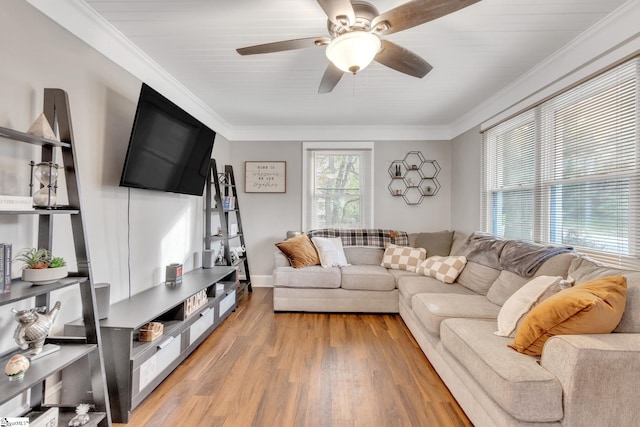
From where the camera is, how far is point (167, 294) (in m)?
2.47

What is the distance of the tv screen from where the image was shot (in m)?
2.17

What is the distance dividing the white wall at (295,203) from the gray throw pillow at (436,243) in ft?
1.82

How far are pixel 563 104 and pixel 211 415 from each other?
11.2 feet

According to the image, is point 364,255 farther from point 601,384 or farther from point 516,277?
point 601,384

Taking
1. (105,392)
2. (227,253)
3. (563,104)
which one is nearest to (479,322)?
(563,104)

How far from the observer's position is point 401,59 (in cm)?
186

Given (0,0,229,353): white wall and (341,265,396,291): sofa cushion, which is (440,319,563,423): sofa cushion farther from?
(0,0,229,353): white wall

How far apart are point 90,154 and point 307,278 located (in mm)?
2331

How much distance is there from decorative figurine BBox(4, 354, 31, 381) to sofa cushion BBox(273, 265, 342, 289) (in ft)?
7.73

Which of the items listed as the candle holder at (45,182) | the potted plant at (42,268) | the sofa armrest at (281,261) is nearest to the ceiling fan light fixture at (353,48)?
the candle holder at (45,182)

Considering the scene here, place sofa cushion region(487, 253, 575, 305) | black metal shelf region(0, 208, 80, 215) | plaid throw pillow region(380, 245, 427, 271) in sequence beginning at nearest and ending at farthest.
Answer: black metal shelf region(0, 208, 80, 215) → sofa cushion region(487, 253, 575, 305) → plaid throw pillow region(380, 245, 427, 271)

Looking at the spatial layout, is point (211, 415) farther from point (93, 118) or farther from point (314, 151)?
point (314, 151)

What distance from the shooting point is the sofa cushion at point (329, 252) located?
12.1 ft

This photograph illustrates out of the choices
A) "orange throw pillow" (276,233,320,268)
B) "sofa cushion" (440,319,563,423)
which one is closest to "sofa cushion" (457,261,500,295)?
"sofa cushion" (440,319,563,423)
